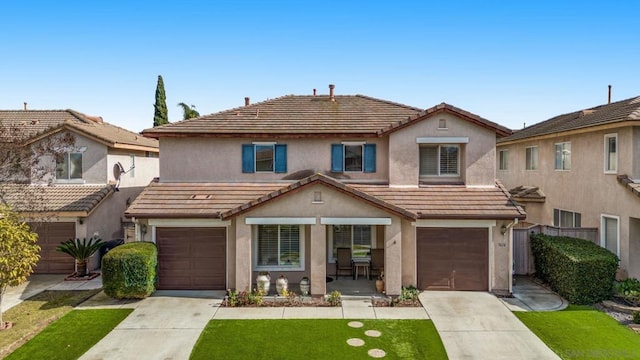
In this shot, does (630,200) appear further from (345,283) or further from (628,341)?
(345,283)

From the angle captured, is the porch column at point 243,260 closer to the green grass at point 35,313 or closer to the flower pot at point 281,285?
the flower pot at point 281,285

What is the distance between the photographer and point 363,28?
19047mm

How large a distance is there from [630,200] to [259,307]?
14.3 m

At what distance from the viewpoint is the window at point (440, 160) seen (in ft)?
59.5

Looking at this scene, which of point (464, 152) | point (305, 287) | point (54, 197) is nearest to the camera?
point (305, 287)

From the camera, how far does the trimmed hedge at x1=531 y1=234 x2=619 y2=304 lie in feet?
48.8

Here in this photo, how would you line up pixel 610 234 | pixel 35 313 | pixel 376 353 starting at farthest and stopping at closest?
pixel 610 234 < pixel 35 313 < pixel 376 353

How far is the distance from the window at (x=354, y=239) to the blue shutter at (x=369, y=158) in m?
2.49

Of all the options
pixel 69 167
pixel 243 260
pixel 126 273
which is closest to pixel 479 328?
pixel 243 260

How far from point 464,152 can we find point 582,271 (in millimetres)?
6067

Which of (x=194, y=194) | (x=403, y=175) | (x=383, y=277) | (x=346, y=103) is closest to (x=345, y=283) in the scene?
(x=383, y=277)

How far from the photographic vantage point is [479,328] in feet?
42.0

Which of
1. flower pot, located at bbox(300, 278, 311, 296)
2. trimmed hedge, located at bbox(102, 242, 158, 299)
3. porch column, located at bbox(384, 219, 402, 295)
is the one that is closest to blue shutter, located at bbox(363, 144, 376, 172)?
porch column, located at bbox(384, 219, 402, 295)

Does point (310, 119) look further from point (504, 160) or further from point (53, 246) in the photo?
point (504, 160)
